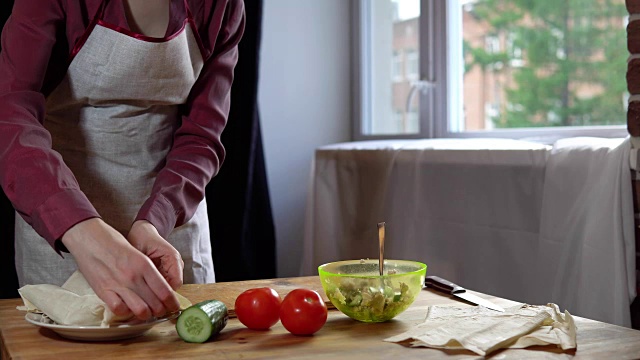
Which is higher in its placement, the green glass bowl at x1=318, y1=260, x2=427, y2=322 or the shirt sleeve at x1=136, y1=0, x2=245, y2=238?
the shirt sleeve at x1=136, y1=0, x2=245, y2=238

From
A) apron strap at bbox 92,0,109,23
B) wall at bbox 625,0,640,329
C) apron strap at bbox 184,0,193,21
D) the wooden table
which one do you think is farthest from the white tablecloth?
apron strap at bbox 92,0,109,23

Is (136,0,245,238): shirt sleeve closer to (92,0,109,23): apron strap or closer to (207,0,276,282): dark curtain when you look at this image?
(92,0,109,23): apron strap

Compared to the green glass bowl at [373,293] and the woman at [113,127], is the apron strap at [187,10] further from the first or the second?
the green glass bowl at [373,293]

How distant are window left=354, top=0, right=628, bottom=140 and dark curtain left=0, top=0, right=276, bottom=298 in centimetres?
52

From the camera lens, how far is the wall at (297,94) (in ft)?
9.90

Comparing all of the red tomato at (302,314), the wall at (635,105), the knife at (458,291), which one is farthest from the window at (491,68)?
the red tomato at (302,314)

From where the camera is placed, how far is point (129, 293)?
3.22 feet

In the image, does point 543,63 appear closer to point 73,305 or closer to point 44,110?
point 44,110

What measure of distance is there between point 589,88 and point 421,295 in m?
1.18

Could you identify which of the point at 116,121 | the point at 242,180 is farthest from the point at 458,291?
the point at 242,180

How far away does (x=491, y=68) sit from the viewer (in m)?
2.53

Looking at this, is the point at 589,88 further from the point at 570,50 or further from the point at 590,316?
the point at 590,316

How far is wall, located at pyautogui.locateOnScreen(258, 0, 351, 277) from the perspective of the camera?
3018 millimetres

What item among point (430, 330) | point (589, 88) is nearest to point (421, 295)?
point (430, 330)
